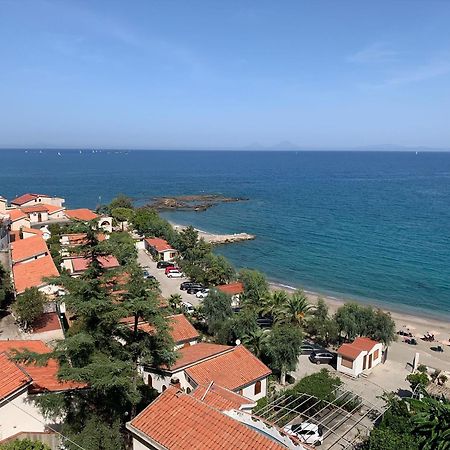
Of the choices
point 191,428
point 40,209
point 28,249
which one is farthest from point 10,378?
point 40,209

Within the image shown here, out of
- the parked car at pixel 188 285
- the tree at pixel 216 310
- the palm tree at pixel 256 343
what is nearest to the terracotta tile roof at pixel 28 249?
the parked car at pixel 188 285

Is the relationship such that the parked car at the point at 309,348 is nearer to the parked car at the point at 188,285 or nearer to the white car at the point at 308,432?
the white car at the point at 308,432

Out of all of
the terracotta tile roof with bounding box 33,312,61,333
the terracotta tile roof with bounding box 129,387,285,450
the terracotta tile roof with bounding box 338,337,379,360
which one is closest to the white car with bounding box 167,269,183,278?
the terracotta tile roof with bounding box 33,312,61,333

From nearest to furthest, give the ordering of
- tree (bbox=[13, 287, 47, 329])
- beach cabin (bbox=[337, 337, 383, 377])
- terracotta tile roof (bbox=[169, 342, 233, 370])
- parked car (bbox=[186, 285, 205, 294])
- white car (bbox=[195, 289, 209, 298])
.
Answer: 1. terracotta tile roof (bbox=[169, 342, 233, 370])
2. tree (bbox=[13, 287, 47, 329])
3. beach cabin (bbox=[337, 337, 383, 377])
4. white car (bbox=[195, 289, 209, 298])
5. parked car (bbox=[186, 285, 205, 294])

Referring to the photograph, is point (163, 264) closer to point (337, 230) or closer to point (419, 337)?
point (419, 337)

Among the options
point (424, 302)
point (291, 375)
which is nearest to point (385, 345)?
point (291, 375)

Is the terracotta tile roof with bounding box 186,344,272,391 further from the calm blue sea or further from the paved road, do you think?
the calm blue sea

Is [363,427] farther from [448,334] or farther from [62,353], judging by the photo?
[448,334]
